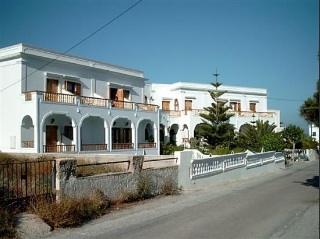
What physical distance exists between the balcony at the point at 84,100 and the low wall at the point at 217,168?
414 inches

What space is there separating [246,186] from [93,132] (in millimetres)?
16355

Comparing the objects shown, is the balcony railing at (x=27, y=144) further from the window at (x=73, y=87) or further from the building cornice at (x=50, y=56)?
the building cornice at (x=50, y=56)

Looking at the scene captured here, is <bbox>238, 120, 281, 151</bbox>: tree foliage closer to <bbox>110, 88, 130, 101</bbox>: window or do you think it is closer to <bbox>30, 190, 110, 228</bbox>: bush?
<bbox>110, 88, 130, 101</bbox>: window

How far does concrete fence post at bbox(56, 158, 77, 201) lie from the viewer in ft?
29.1

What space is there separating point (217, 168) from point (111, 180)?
755cm

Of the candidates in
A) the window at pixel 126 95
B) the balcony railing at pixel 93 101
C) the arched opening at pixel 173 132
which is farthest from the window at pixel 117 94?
the arched opening at pixel 173 132

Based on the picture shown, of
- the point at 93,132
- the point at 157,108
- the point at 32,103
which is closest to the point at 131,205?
the point at 32,103

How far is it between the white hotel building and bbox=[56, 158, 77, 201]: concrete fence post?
13.9 m

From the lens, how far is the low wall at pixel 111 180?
29.6 ft

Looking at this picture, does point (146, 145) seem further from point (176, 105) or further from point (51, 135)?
point (176, 105)

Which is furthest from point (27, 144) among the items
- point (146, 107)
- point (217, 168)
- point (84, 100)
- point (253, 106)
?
point (253, 106)

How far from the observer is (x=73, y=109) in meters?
24.6

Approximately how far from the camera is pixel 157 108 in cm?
3275

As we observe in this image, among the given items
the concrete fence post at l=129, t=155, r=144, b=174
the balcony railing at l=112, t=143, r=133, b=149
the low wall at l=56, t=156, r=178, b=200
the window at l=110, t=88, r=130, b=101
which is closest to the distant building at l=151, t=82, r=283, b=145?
the window at l=110, t=88, r=130, b=101
